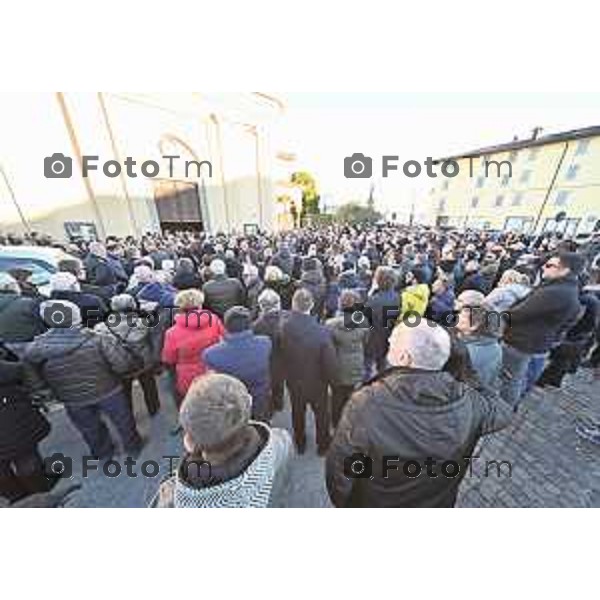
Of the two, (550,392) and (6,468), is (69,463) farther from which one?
(550,392)

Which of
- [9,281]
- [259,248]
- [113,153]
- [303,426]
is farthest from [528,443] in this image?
[113,153]

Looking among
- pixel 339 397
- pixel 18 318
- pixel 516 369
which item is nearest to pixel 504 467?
pixel 516 369

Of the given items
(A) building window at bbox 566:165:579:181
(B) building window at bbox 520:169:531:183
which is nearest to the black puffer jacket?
(A) building window at bbox 566:165:579:181

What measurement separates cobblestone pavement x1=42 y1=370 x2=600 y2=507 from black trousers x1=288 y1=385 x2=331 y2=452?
0.19 metres

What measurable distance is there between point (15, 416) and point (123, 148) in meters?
16.8

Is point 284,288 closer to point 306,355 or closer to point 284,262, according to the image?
point 284,262

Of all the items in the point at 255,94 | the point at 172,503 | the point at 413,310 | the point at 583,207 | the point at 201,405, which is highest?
the point at 255,94

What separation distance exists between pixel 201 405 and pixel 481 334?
8.15 feet

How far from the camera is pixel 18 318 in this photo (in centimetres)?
345

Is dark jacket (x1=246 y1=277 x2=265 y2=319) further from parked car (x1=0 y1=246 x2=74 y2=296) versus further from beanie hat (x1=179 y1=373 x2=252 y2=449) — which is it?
parked car (x1=0 y1=246 x2=74 y2=296)

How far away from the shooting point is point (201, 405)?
4.81 ft

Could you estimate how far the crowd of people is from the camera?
1.60m

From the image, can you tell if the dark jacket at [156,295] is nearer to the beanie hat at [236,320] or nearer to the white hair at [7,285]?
the white hair at [7,285]

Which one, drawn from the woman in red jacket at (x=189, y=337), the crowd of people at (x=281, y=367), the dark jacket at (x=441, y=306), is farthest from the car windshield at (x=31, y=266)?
the dark jacket at (x=441, y=306)
